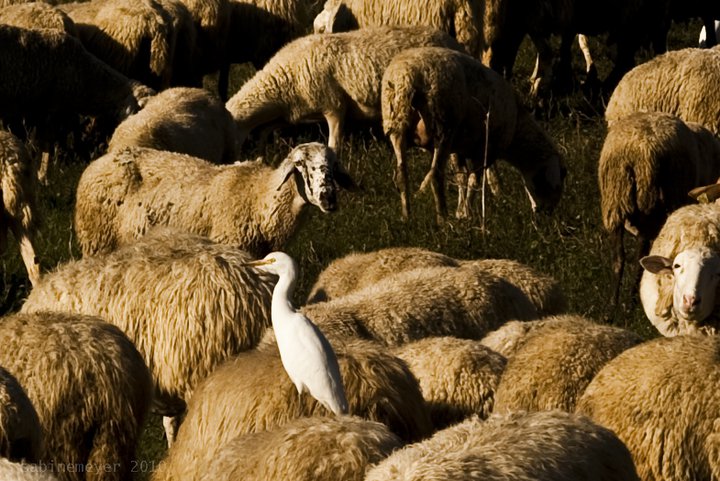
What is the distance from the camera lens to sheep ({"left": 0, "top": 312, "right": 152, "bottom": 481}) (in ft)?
26.0

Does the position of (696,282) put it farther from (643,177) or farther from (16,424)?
(16,424)

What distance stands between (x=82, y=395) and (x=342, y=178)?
4158 mm

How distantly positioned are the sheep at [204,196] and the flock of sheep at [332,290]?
0.06 ft

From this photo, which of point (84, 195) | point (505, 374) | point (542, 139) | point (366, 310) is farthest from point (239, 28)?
point (505, 374)

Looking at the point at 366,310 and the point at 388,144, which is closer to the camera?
the point at 366,310

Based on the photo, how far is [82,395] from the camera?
793cm

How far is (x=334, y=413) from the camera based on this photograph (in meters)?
7.35

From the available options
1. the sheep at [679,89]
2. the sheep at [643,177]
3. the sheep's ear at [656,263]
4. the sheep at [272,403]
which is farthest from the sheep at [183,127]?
the sheep at [272,403]

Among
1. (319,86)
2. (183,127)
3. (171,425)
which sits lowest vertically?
(171,425)

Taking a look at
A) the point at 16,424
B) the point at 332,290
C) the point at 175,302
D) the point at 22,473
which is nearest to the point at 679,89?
the point at 332,290

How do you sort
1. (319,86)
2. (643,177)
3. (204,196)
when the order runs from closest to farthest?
(204,196) → (643,177) → (319,86)

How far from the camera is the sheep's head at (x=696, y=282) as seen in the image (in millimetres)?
9633

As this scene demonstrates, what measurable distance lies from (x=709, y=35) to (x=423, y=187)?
7313 millimetres

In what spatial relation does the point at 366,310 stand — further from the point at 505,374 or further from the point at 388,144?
the point at 388,144
